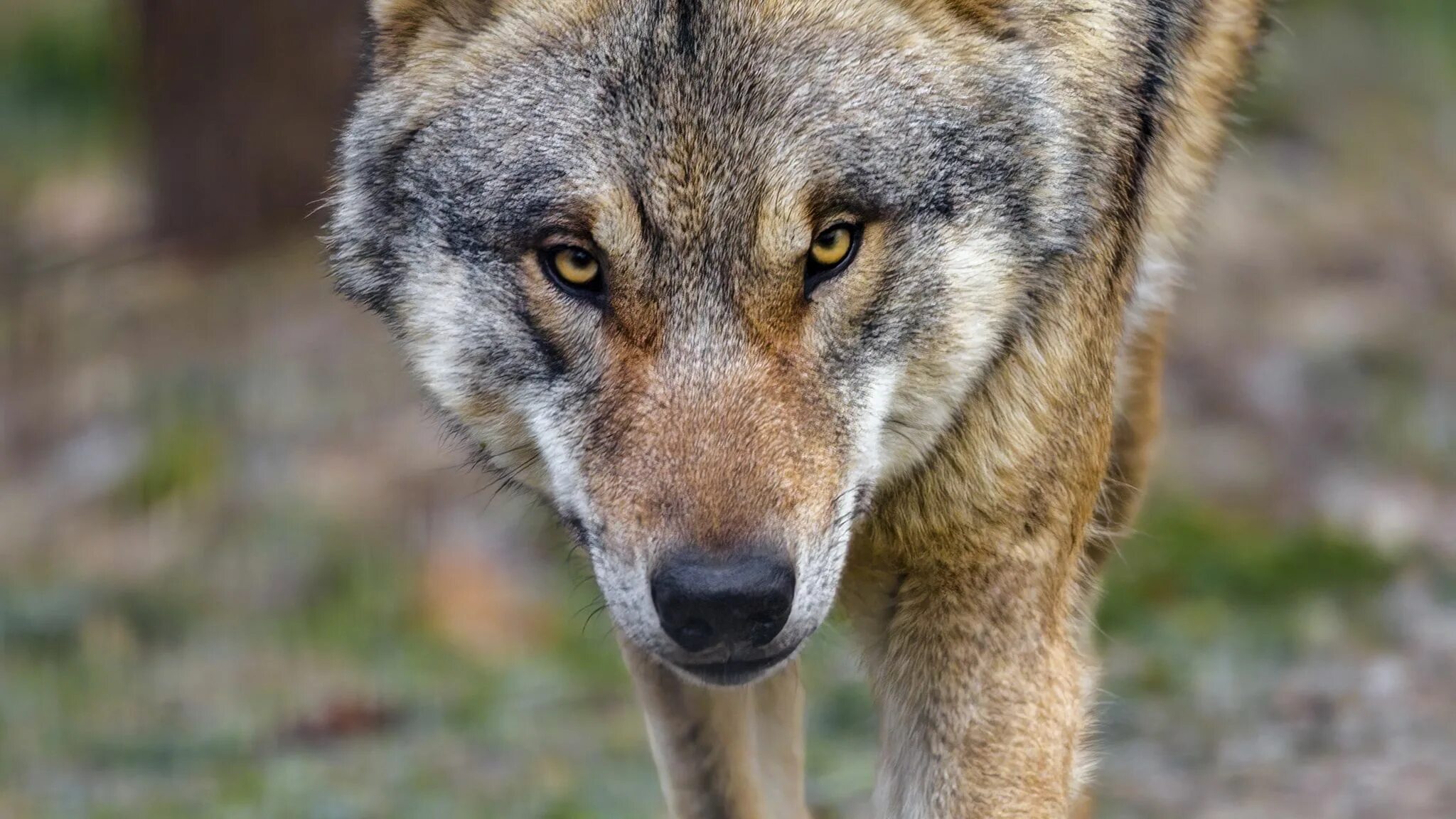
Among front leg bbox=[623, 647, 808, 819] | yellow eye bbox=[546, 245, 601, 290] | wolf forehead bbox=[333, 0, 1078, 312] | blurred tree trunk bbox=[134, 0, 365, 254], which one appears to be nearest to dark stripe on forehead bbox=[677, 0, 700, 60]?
wolf forehead bbox=[333, 0, 1078, 312]

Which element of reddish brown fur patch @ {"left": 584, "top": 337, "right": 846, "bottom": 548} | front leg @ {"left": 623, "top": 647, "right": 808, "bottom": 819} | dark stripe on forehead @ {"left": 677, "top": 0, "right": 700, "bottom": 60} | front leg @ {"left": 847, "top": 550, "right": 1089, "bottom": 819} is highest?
dark stripe on forehead @ {"left": 677, "top": 0, "right": 700, "bottom": 60}

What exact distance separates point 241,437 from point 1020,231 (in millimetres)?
5308

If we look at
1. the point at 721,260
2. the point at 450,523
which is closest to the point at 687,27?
the point at 721,260

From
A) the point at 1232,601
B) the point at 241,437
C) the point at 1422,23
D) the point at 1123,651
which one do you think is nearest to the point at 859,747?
the point at 1123,651

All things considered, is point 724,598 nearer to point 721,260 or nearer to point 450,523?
point 721,260

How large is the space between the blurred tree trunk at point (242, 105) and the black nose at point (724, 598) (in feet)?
19.7

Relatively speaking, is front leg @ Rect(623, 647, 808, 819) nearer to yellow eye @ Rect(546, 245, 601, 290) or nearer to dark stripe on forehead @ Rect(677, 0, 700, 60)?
yellow eye @ Rect(546, 245, 601, 290)

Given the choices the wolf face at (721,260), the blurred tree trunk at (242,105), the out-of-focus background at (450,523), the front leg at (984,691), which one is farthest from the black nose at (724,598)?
the blurred tree trunk at (242,105)

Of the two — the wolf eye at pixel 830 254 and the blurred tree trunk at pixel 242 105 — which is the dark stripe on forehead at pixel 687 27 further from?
the blurred tree trunk at pixel 242 105

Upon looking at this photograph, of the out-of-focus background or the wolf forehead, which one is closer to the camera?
the wolf forehead

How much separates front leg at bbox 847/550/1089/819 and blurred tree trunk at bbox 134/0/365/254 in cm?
578

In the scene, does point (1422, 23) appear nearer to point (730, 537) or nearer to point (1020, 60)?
point (1020, 60)

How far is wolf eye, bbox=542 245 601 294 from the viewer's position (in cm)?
317

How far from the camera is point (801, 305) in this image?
312 cm
